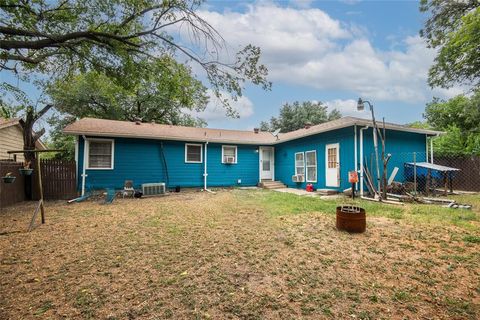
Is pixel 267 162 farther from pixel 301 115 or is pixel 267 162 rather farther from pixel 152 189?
pixel 301 115

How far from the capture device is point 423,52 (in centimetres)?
1431

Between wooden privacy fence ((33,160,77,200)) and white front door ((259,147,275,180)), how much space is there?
9580 mm

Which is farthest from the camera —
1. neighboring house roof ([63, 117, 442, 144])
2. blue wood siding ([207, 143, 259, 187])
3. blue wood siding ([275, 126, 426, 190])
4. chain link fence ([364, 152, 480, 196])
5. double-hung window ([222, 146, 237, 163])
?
double-hung window ([222, 146, 237, 163])

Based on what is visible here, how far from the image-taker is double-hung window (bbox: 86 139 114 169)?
10656 mm

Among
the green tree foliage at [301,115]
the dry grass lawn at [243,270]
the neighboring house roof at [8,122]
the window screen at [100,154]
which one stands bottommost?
the dry grass lawn at [243,270]

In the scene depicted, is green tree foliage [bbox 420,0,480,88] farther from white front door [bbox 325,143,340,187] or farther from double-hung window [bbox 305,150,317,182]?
double-hung window [bbox 305,150,317,182]

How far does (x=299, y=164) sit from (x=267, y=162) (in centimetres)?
275

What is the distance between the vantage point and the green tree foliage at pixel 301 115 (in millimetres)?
28816

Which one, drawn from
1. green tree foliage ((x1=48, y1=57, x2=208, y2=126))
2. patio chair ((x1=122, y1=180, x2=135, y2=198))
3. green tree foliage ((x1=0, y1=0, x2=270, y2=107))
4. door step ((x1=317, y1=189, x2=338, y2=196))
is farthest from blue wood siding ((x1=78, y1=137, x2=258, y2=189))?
green tree foliage ((x1=0, y1=0, x2=270, y2=107))

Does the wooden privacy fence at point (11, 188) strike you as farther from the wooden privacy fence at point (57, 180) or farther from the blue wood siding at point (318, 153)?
the blue wood siding at point (318, 153)

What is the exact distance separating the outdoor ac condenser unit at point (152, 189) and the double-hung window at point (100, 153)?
82.9 inches

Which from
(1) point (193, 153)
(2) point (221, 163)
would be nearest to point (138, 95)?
(1) point (193, 153)

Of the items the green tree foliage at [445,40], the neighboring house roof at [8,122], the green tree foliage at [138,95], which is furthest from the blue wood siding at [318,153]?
the neighboring house roof at [8,122]

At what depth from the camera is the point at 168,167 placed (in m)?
12.2
